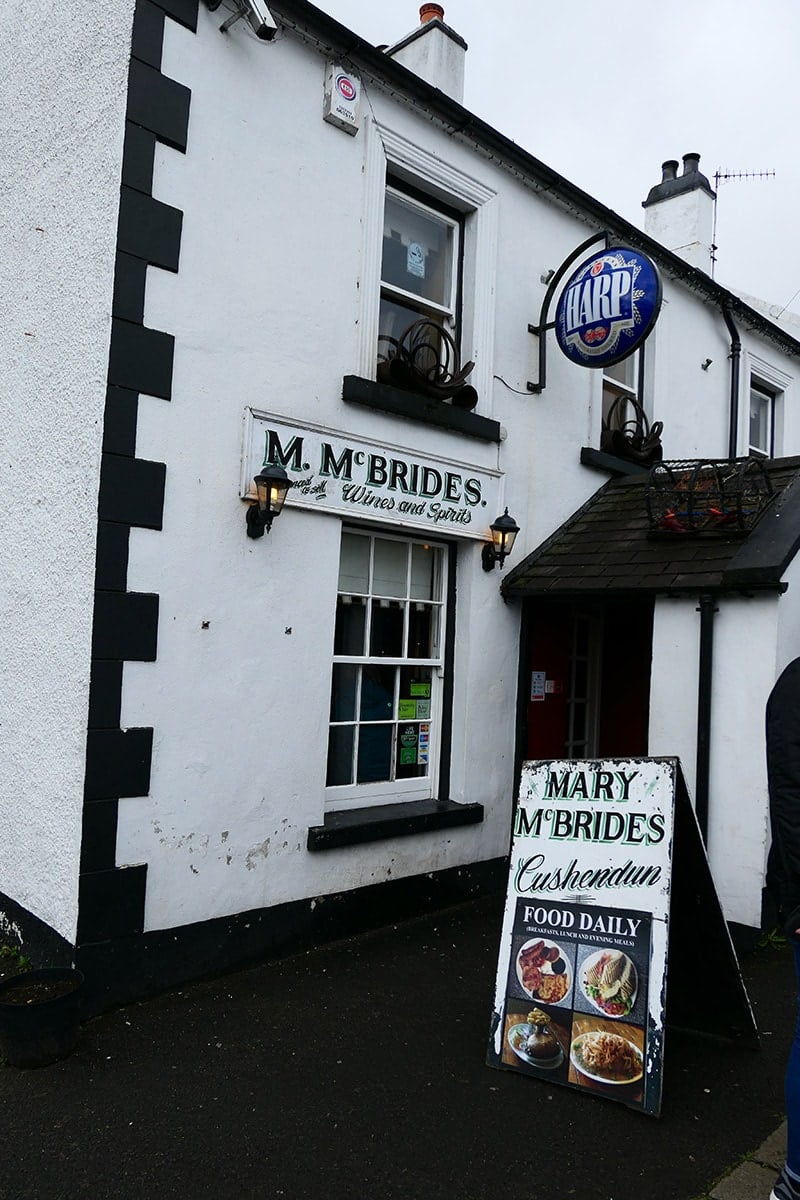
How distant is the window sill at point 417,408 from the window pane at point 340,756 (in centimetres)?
212

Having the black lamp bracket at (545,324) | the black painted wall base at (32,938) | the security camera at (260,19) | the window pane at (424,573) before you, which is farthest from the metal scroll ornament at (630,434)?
the black painted wall base at (32,938)

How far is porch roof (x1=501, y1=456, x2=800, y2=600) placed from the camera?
5559mm

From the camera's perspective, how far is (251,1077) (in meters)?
3.78

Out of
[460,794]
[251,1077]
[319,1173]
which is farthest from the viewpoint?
[460,794]

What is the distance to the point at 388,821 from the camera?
220 inches

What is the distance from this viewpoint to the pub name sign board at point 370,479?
500 centimetres

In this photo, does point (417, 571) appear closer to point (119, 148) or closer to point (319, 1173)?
point (119, 148)

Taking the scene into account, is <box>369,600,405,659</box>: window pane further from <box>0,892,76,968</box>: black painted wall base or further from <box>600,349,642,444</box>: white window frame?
<box>600,349,642,444</box>: white window frame

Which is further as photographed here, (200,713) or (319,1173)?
(200,713)

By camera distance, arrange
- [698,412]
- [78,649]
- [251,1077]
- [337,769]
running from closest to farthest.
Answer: [251,1077], [78,649], [337,769], [698,412]

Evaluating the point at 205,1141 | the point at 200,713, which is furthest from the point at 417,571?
the point at 205,1141

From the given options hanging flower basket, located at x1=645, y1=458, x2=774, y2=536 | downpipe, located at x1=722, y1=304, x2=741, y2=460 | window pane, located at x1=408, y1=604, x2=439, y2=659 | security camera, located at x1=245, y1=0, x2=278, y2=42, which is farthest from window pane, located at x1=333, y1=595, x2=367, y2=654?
downpipe, located at x1=722, y1=304, x2=741, y2=460

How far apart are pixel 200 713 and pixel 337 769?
1.30 metres

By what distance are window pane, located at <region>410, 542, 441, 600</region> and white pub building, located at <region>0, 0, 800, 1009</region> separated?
0.10ft
